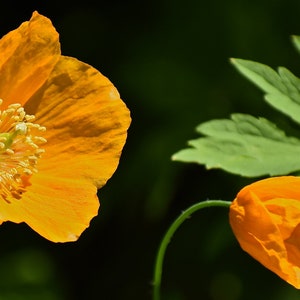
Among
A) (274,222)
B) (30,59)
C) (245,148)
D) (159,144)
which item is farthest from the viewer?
(159,144)

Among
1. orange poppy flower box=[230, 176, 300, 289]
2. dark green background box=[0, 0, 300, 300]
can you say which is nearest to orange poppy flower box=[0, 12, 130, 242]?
orange poppy flower box=[230, 176, 300, 289]

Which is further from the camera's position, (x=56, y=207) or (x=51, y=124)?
(x=51, y=124)

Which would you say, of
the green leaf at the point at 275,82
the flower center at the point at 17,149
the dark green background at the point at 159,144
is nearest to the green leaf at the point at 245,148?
the green leaf at the point at 275,82

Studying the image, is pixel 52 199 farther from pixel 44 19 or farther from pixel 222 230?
pixel 222 230

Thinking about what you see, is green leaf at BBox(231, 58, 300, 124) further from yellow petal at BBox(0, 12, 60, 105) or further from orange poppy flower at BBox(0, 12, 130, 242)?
yellow petal at BBox(0, 12, 60, 105)

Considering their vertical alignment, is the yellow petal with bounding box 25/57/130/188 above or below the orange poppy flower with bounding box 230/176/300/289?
above

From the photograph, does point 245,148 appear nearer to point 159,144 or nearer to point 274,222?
point 274,222

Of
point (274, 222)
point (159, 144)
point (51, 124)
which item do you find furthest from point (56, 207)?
point (159, 144)
